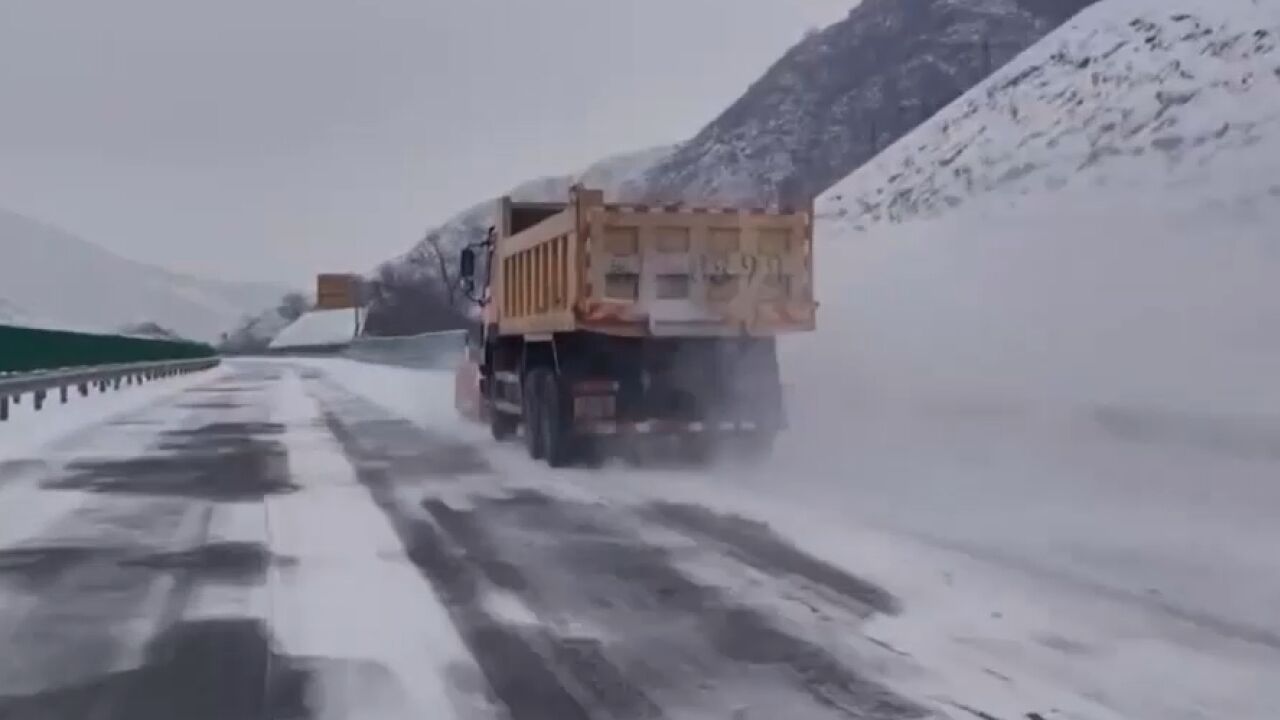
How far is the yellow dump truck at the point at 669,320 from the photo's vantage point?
14.9 metres

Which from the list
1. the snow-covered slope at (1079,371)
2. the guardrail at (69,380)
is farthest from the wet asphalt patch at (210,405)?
the snow-covered slope at (1079,371)

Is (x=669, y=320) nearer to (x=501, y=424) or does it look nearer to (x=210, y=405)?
(x=501, y=424)

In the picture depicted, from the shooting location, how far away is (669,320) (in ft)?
49.3

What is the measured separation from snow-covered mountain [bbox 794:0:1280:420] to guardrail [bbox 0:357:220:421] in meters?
13.9

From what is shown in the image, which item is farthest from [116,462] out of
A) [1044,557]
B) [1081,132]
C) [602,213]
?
[1081,132]

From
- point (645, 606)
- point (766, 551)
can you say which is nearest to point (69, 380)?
point (766, 551)

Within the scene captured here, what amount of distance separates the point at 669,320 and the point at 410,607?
25.0 feet

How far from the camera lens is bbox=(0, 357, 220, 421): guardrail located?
24438 millimetres

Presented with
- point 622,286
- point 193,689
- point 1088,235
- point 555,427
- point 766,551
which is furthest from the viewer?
point 1088,235

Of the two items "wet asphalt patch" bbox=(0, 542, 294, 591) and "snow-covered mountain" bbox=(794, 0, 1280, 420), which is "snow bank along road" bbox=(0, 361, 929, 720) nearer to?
"wet asphalt patch" bbox=(0, 542, 294, 591)

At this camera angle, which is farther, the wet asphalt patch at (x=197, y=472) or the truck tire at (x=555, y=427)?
the truck tire at (x=555, y=427)

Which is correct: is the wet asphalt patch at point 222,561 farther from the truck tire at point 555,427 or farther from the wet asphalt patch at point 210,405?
the wet asphalt patch at point 210,405

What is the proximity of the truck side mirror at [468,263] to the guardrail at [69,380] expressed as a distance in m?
8.50

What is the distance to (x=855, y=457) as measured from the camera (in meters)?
16.0
